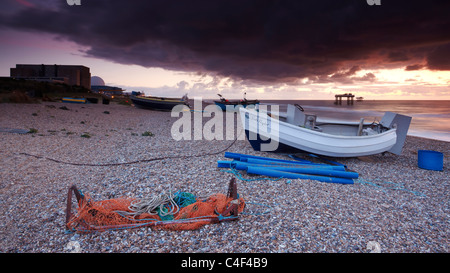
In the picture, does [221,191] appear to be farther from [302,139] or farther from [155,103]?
[155,103]

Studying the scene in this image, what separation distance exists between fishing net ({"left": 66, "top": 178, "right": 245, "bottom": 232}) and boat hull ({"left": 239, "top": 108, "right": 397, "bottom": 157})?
458cm

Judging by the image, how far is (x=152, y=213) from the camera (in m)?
4.57

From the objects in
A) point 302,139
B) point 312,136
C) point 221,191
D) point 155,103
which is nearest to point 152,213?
point 221,191

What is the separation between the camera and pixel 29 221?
4383mm

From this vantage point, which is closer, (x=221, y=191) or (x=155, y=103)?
(x=221, y=191)

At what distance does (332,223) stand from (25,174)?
25.0ft

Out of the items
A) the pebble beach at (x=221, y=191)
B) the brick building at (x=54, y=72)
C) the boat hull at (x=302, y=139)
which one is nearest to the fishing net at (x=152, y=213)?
the pebble beach at (x=221, y=191)

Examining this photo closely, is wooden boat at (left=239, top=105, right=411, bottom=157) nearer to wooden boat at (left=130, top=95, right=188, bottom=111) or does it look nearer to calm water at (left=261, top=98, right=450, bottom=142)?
calm water at (left=261, top=98, right=450, bottom=142)

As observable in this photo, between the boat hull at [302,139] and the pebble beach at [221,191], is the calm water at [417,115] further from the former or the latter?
the pebble beach at [221,191]

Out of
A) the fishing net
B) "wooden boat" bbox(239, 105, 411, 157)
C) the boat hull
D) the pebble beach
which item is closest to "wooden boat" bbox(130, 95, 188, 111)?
the pebble beach

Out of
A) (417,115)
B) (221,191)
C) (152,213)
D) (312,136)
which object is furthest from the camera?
(417,115)

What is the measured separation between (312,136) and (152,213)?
6.24 metres

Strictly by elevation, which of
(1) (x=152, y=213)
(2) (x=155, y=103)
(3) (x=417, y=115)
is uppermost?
(2) (x=155, y=103)
